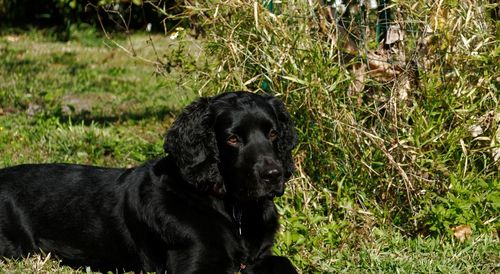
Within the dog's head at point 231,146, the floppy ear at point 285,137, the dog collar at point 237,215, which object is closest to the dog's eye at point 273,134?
the dog's head at point 231,146

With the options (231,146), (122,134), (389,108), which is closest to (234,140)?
(231,146)

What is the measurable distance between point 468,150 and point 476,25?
34.3 inches

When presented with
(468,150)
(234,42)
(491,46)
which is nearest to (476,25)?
(491,46)

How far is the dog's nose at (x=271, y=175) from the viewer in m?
4.68

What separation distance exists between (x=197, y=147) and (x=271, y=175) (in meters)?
0.53

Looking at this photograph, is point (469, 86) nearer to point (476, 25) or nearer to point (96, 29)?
point (476, 25)

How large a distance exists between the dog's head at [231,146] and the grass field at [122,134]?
74 centimetres

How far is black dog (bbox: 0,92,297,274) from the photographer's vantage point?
4.80m

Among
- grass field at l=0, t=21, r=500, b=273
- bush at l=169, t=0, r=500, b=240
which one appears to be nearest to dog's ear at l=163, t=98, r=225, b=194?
grass field at l=0, t=21, r=500, b=273

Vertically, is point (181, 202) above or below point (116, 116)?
above

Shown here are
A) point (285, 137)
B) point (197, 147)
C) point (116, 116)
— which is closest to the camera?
point (197, 147)

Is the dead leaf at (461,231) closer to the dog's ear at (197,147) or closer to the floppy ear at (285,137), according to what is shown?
the floppy ear at (285,137)

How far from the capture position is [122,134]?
28.3 ft

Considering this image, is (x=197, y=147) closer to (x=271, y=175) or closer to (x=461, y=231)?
(x=271, y=175)
